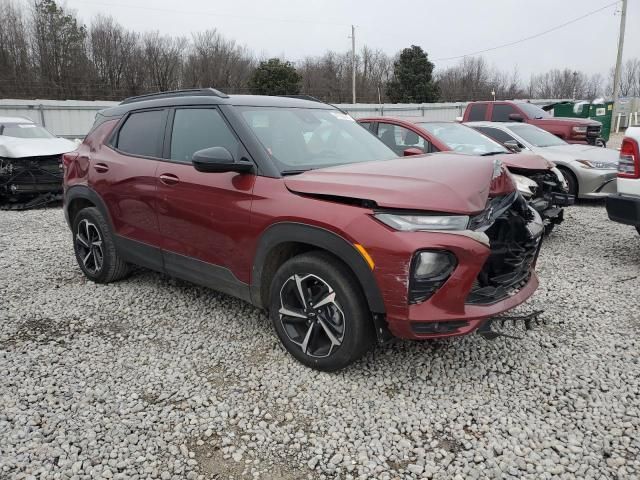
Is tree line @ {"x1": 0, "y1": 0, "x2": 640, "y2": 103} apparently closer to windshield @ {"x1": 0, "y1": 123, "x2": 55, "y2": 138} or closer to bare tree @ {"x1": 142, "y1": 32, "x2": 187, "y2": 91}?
bare tree @ {"x1": 142, "y1": 32, "x2": 187, "y2": 91}

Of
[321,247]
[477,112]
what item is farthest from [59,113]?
[321,247]

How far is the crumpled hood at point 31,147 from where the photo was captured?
919 cm

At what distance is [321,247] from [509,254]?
50.8 inches

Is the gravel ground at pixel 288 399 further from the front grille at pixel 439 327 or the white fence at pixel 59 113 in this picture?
the white fence at pixel 59 113

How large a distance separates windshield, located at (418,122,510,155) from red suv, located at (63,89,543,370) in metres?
3.22

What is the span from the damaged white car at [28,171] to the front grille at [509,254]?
30.0 feet

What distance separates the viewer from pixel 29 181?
9352 millimetres

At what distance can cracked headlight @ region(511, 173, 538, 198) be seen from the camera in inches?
216

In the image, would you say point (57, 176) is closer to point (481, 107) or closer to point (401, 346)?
point (401, 346)

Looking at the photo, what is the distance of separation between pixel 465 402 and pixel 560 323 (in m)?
1.52

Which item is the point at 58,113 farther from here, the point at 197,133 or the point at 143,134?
the point at 197,133

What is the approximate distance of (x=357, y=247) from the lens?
269 centimetres

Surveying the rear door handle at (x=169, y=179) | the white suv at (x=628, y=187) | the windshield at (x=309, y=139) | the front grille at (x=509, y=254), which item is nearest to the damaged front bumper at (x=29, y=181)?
the rear door handle at (x=169, y=179)

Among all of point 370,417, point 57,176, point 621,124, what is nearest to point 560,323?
point 370,417
